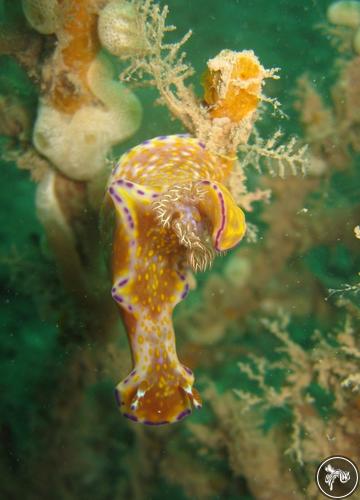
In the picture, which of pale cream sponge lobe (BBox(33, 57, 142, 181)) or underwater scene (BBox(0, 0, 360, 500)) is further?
pale cream sponge lobe (BBox(33, 57, 142, 181))

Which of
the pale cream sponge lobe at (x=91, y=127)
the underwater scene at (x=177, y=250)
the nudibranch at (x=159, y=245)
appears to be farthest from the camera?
the pale cream sponge lobe at (x=91, y=127)

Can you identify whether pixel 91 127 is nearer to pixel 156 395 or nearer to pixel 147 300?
pixel 147 300

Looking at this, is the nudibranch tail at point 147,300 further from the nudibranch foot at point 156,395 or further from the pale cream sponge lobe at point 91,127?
the pale cream sponge lobe at point 91,127

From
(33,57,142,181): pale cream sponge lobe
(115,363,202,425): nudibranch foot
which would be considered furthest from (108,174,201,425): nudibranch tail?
(33,57,142,181): pale cream sponge lobe

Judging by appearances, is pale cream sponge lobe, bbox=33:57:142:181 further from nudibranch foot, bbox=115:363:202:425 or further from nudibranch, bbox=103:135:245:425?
nudibranch foot, bbox=115:363:202:425

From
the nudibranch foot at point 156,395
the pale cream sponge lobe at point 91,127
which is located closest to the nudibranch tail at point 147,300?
the nudibranch foot at point 156,395

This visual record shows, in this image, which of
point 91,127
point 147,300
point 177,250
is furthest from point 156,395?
point 91,127
